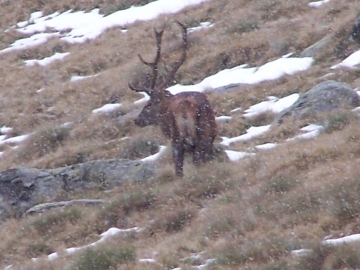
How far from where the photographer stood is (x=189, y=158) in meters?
11.3

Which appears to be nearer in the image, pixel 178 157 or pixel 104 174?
pixel 178 157

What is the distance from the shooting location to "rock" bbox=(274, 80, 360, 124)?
11734 mm

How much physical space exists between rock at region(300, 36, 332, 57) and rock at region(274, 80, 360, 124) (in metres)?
2.94

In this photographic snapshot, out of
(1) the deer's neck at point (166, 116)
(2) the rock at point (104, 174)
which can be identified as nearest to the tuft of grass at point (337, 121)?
(1) the deer's neck at point (166, 116)

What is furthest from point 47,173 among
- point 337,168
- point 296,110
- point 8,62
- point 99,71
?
point 8,62

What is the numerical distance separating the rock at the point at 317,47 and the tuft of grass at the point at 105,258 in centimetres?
804

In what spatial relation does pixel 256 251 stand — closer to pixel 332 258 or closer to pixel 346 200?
pixel 332 258

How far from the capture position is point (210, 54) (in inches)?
682

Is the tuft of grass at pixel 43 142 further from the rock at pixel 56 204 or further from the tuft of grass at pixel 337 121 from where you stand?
the tuft of grass at pixel 337 121

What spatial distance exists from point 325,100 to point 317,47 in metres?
3.54

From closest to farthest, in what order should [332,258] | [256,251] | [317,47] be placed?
[332,258], [256,251], [317,47]

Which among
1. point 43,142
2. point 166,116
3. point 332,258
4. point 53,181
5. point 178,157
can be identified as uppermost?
point 332,258

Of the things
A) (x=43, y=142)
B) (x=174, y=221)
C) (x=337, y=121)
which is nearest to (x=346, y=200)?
(x=174, y=221)

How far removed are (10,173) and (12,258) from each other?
7.54 ft
